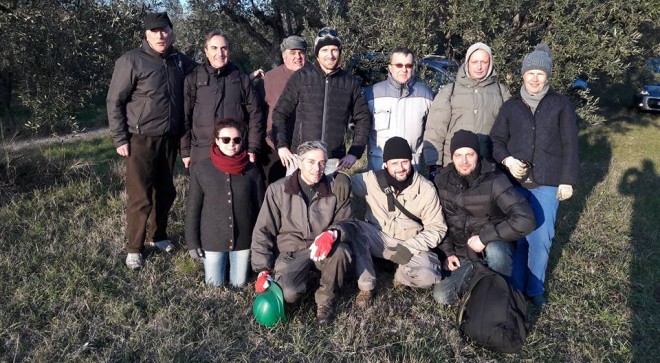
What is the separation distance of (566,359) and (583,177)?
576cm

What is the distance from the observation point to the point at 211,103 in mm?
4715

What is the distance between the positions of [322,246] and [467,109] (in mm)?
1926

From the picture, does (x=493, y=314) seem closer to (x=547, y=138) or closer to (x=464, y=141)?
(x=464, y=141)

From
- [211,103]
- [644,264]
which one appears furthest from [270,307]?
[644,264]

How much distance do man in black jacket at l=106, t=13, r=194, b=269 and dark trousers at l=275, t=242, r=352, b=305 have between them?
5.24ft

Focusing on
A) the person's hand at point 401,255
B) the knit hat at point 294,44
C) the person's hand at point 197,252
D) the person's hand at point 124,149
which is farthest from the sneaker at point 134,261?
the knit hat at point 294,44

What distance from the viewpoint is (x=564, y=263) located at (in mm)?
5301

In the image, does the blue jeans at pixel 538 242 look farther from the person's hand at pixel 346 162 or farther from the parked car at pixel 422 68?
the parked car at pixel 422 68

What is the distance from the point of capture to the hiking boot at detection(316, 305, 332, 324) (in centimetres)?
396

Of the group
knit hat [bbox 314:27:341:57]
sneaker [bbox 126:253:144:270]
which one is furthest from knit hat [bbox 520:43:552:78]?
sneaker [bbox 126:253:144:270]

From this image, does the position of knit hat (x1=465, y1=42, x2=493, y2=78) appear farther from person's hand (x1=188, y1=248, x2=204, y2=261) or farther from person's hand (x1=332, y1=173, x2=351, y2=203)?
person's hand (x1=188, y1=248, x2=204, y2=261)

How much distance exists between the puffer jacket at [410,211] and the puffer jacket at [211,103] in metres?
1.14

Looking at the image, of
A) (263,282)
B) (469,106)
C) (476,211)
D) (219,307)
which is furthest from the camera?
(469,106)

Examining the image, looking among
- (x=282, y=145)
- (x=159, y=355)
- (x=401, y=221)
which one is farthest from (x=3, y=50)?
(x=401, y=221)
